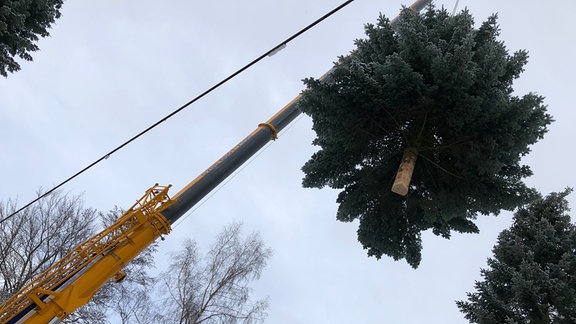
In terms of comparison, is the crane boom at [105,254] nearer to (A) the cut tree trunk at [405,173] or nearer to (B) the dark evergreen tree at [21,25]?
(A) the cut tree trunk at [405,173]

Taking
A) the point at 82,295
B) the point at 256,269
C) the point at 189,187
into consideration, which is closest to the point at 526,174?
the point at 189,187

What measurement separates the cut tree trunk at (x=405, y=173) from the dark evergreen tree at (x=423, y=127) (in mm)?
36

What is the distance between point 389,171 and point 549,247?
5.54 meters

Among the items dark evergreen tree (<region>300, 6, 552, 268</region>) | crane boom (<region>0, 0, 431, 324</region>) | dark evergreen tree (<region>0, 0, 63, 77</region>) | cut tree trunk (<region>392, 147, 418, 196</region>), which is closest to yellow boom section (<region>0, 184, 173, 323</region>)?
crane boom (<region>0, 0, 431, 324</region>)

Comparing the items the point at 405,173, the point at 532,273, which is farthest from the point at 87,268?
the point at 532,273

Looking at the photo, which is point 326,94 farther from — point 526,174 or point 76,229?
point 76,229

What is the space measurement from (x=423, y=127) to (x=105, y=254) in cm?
558

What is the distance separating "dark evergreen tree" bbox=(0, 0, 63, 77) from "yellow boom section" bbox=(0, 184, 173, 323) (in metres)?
4.75

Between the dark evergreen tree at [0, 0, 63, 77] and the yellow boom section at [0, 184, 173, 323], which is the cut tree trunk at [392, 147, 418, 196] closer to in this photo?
the yellow boom section at [0, 184, 173, 323]

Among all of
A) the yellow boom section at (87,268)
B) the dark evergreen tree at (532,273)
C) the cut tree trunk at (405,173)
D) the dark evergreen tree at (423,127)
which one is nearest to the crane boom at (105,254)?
the yellow boom section at (87,268)

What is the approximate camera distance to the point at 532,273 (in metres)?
9.44

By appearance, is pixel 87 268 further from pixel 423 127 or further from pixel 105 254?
pixel 423 127

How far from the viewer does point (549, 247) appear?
10297 mm

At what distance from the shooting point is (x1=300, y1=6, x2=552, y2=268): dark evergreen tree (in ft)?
20.8
